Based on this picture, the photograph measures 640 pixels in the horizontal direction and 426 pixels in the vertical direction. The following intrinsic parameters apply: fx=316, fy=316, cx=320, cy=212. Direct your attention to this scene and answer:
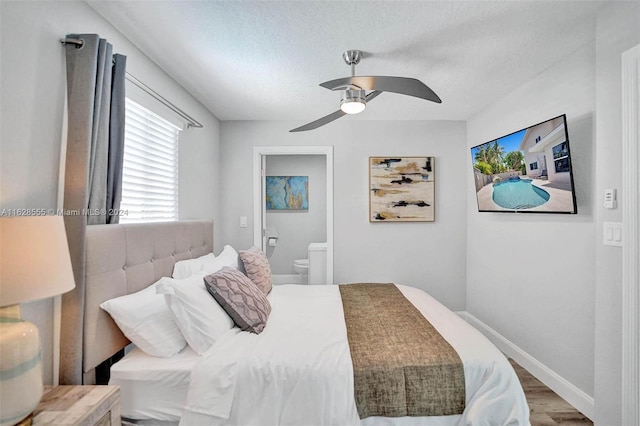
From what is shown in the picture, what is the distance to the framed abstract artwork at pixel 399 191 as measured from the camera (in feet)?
12.7

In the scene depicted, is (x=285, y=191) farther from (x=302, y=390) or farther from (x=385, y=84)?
(x=302, y=390)

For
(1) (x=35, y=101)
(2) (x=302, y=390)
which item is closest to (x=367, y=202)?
(2) (x=302, y=390)

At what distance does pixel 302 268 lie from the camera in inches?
206

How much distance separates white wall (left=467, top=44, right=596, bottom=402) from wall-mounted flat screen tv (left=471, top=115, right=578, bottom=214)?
0.37 feet

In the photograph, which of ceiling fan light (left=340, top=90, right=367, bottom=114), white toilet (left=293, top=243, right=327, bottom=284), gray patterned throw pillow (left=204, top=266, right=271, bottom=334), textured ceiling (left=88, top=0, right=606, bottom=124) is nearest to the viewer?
textured ceiling (left=88, top=0, right=606, bottom=124)

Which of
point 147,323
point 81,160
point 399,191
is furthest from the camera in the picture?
point 399,191

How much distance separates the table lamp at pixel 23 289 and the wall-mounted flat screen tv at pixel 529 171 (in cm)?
282

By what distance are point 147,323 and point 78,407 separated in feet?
1.59

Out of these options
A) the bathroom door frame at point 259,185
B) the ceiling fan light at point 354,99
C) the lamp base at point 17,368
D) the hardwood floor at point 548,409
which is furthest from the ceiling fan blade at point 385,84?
the hardwood floor at point 548,409

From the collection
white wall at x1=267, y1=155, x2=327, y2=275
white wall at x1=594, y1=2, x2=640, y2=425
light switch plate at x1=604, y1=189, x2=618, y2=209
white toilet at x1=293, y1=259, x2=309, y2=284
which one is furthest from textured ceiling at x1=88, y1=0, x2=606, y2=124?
white toilet at x1=293, y1=259, x2=309, y2=284

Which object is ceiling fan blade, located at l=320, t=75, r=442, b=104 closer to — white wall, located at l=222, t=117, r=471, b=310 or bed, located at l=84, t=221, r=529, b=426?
bed, located at l=84, t=221, r=529, b=426

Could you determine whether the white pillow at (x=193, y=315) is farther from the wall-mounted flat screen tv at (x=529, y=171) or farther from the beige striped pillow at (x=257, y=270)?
the wall-mounted flat screen tv at (x=529, y=171)

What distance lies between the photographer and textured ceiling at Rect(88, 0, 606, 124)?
175 cm

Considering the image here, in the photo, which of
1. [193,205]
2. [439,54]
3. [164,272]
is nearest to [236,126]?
[193,205]
